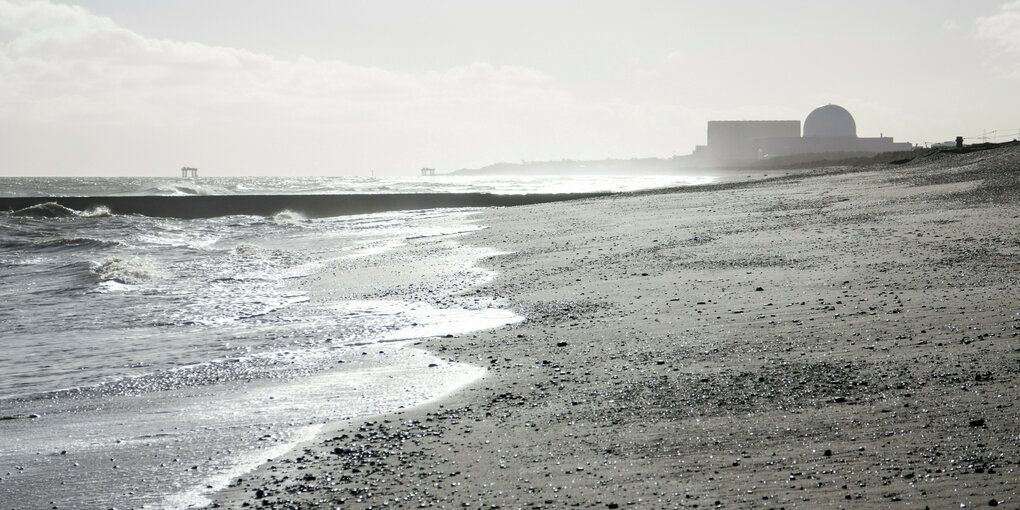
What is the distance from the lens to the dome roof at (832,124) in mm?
110188

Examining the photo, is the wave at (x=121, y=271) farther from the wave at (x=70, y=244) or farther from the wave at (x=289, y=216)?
the wave at (x=289, y=216)

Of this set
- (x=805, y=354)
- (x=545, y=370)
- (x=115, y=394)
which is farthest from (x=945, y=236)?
(x=115, y=394)

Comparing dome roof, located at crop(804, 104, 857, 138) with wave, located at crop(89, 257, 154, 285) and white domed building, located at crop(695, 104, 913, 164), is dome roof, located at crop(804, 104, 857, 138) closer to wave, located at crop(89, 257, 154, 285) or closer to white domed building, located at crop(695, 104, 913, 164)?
white domed building, located at crop(695, 104, 913, 164)

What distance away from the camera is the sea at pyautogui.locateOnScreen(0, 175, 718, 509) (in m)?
4.16

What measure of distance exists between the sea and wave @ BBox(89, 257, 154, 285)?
0.15ft

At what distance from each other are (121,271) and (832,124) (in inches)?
4327

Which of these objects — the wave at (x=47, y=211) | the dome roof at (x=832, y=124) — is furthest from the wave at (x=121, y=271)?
the dome roof at (x=832, y=124)

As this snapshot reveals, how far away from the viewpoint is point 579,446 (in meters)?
4.04

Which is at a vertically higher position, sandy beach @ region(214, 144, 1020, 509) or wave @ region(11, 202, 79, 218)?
wave @ region(11, 202, 79, 218)

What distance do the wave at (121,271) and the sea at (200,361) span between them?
45 mm

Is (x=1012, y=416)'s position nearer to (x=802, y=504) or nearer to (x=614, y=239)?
(x=802, y=504)

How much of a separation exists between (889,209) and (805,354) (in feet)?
30.1

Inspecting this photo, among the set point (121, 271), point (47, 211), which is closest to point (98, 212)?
point (47, 211)

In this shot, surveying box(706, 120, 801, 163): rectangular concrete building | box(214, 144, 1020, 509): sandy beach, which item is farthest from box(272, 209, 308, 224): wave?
box(706, 120, 801, 163): rectangular concrete building
